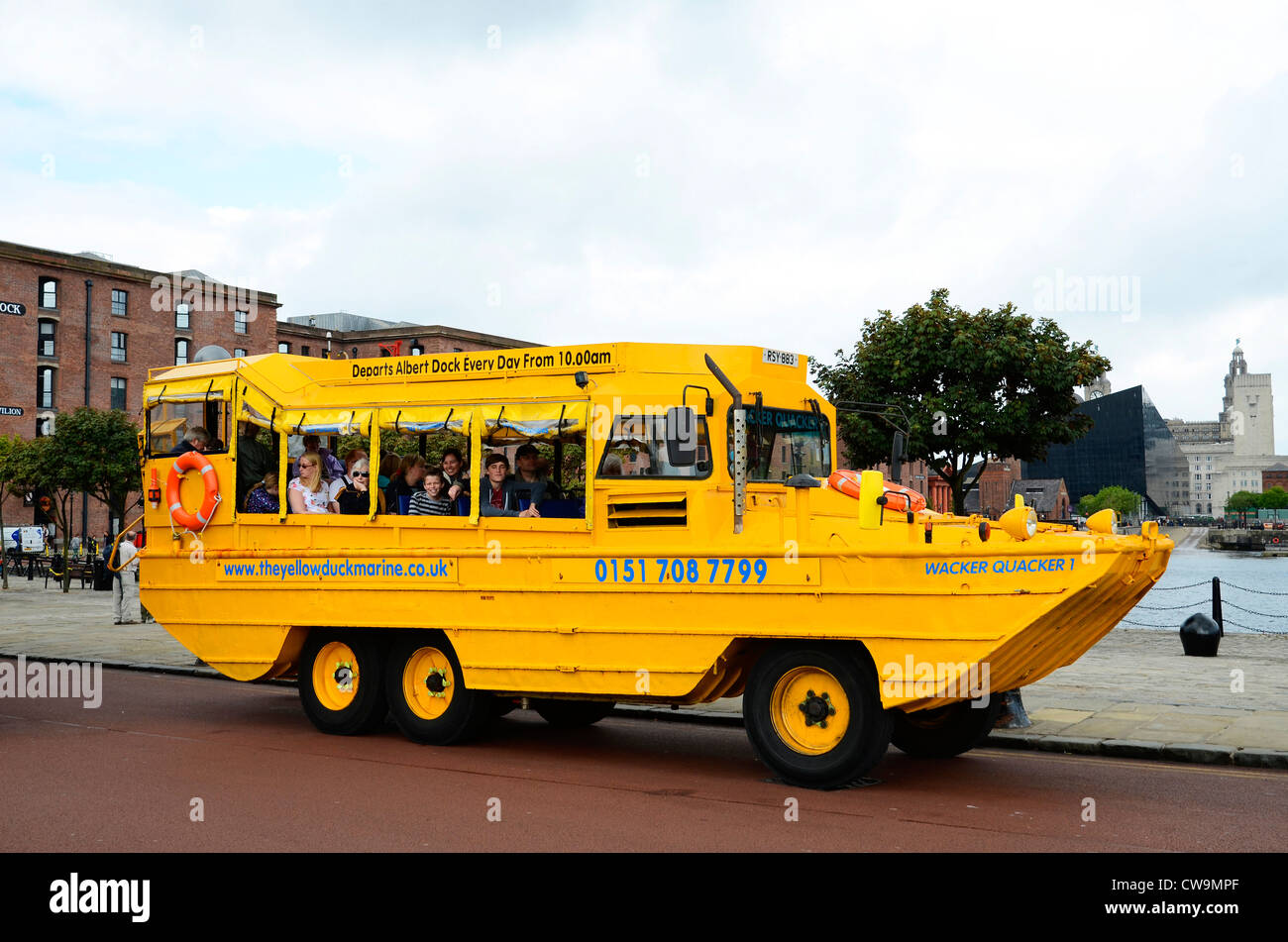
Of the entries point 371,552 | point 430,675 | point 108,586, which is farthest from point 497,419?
point 108,586

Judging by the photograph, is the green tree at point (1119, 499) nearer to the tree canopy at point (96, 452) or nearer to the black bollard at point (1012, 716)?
the tree canopy at point (96, 452)

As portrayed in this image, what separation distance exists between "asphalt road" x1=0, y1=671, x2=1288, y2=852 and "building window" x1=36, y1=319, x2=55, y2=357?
192 feet

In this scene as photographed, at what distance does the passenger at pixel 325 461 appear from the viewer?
10984 mm

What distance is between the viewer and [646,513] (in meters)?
9.00

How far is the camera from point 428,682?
1035 cm

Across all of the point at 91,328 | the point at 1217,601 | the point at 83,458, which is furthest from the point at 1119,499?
the point at 1217,601

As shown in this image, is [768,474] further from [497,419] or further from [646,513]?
[497,419]

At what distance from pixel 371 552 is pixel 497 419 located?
65.4 inches

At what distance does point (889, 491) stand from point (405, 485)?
4.24 meters

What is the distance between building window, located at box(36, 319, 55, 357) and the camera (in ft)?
206

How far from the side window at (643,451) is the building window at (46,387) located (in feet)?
203

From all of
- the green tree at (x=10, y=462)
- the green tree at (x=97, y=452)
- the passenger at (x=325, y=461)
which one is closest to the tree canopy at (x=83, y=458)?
the green tree at (x=97, y=452)

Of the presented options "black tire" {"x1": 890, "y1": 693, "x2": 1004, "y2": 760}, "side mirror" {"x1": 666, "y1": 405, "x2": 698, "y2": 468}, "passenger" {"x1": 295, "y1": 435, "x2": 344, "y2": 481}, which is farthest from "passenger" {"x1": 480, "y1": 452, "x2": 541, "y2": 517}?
"black tire" {"x1": 890, "y1": 693, "x2": 1004, "y2": 760}

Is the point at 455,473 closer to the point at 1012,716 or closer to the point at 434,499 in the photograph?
the point at 434,499
